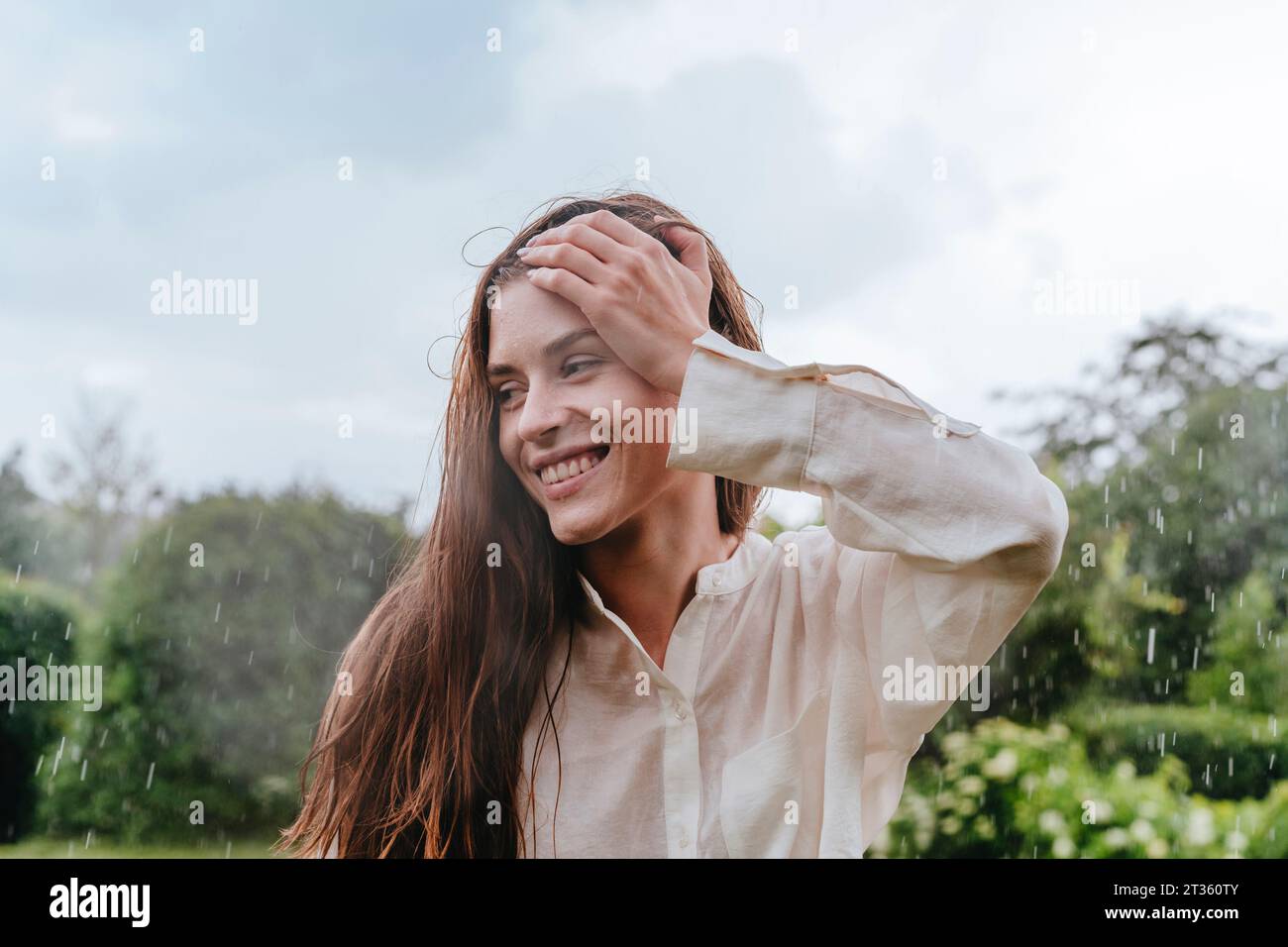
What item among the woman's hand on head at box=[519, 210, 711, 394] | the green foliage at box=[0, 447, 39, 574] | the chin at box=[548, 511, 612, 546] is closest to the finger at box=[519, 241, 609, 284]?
the woman's hand on head at box=[519, 210, 711, 394]

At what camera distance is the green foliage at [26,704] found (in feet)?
16.5

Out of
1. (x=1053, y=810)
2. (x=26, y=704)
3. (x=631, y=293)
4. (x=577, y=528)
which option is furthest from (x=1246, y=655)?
(x=26, y=704)

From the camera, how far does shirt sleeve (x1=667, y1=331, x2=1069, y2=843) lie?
1.31 m

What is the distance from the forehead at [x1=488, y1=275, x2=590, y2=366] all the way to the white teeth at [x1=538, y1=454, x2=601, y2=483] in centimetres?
19

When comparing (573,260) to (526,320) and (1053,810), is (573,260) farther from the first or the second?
(1053,810)

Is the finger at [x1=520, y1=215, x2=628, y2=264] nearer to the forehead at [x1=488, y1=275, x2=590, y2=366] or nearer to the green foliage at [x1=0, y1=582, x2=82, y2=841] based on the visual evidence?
the forehead at [x1=488, y1=275, x2=590, y2=366]

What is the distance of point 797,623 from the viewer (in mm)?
1682

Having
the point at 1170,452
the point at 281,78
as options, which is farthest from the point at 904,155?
the point at 281,78

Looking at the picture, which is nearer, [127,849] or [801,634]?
[801,634]

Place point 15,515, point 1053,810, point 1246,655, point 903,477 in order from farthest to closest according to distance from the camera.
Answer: point 15,515, point 1246,655, point 1053,810, point 903,477

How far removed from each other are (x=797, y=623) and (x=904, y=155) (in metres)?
2.95

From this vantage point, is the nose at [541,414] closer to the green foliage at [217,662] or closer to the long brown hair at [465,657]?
the long brown hair at [465,657]

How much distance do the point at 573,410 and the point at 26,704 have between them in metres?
5.10

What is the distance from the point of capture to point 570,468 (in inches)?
63.4
